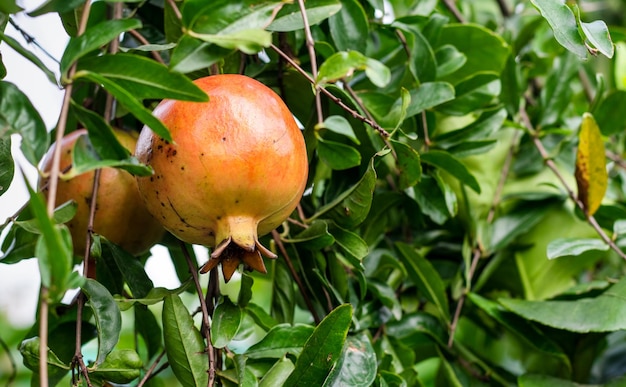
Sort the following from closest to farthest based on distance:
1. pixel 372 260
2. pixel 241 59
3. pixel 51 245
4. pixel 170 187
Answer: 1. pixel 51 245
2. pixel 170 187
3. pixel 241 59
4. pixel 372 260

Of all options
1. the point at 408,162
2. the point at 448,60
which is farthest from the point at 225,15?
the point at 448,60

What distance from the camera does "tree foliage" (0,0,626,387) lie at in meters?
0.41

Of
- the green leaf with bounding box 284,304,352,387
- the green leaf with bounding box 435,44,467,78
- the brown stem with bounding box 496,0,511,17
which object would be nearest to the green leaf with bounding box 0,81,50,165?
the green leaf with bounding box 284,304,352,387

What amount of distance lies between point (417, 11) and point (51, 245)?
560 mm

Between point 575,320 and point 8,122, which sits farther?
point 575,320

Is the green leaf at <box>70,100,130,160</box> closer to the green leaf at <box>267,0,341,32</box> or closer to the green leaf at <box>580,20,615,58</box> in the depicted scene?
the green leaf at <box>267,0,341,32</box>

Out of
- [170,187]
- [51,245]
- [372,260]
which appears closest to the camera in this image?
[51,245]

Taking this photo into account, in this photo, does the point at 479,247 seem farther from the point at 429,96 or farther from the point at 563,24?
the point at 563,24

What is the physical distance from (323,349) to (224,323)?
0.07 m

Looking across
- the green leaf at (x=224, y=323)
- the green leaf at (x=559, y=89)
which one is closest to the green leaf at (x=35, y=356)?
the green leaf at (x=224, y=323)

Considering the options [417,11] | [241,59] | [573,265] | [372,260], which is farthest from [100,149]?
[573,265]

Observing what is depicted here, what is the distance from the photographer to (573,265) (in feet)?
2.64

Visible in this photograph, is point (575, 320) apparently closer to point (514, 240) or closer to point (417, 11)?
point (514, 240)

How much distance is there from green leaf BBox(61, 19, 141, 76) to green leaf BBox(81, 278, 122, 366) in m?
0.15
